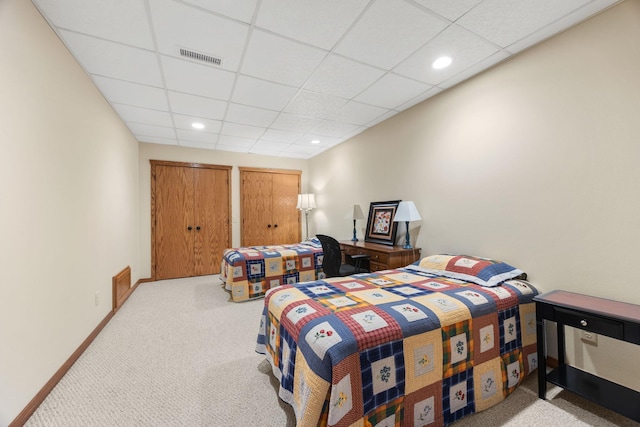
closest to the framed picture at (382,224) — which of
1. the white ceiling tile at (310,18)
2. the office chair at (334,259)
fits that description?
the office chair at (334,259)

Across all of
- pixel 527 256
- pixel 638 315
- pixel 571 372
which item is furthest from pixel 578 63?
pixel 571 372

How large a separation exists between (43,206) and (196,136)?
2.92 meters

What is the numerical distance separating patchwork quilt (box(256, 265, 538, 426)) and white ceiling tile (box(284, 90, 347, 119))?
2.17 m

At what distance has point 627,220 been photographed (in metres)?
1.63

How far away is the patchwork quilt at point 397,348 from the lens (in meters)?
1.18

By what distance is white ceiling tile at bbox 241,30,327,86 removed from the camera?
2.02 m

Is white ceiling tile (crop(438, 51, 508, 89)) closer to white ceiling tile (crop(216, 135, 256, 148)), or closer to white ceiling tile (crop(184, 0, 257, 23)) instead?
white ceiling tile (crop(184, 0, 257, 23))

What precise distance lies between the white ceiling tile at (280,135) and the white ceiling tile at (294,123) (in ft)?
0.51

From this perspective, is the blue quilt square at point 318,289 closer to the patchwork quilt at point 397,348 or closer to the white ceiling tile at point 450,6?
the patchwork quilt at point 397,348

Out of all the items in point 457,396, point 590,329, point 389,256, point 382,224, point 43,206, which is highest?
point 43,206

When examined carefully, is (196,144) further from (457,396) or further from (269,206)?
(457,396)

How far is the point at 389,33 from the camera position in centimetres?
192

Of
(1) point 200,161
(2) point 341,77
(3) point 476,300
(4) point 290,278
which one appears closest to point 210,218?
(1) point 200,161

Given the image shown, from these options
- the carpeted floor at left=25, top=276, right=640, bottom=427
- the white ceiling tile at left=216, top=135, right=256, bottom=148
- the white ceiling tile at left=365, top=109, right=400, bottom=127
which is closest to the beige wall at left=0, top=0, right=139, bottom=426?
the carpeted floor at left=25, top=276, right=640, bottom=427
